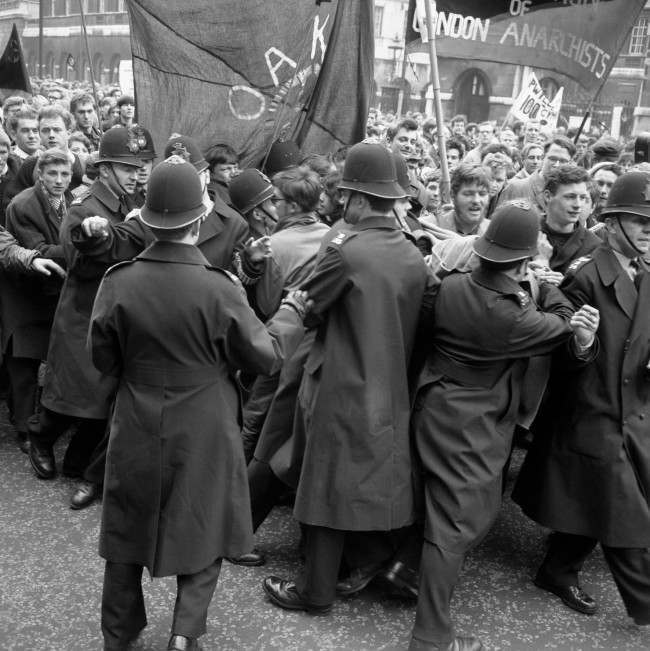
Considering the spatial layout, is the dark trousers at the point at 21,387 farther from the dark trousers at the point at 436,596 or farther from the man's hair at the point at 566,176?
the man's hair at the point at 566,176

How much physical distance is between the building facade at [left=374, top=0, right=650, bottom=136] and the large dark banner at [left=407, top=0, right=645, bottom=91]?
1401 inches

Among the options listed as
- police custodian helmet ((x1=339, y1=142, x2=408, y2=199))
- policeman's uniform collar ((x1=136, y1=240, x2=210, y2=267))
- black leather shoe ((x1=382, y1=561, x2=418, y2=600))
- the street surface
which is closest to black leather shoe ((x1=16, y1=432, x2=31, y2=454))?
the street surface

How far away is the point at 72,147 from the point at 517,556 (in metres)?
5.52

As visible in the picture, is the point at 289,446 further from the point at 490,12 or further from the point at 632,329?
the point at 490,12

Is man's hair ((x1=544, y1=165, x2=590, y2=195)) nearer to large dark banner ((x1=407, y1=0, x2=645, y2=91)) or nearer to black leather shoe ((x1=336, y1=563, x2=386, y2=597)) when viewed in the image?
large dark banner ((x1=407, y1=0, x2=645, y2=91))

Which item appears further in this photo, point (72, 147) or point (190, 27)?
point (72, 147)

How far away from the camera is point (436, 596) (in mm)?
3602

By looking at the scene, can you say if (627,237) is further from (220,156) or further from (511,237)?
(220,156)

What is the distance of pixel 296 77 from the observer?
612 centimetres

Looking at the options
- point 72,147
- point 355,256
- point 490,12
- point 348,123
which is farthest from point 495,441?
point 72,147

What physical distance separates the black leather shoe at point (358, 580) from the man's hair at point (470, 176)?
2.23 metres

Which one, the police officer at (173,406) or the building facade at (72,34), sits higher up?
the police officer at (173,406)

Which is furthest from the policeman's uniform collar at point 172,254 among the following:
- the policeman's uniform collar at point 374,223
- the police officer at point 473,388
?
the police officer at point 473,388

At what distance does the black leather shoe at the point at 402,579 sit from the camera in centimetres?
404
